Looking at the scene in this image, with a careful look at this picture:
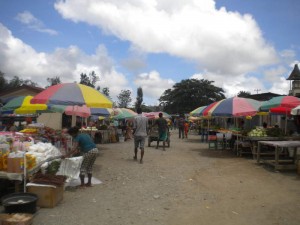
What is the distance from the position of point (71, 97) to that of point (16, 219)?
485 cm

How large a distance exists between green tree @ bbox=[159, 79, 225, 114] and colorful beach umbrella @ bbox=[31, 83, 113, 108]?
1685 inches

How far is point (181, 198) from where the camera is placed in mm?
6820

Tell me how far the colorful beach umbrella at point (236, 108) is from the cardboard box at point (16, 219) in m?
10.3

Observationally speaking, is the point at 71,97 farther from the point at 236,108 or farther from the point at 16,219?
the point at 236,108

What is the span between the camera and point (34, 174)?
6.57 metres

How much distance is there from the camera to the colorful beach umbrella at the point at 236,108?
13367mm

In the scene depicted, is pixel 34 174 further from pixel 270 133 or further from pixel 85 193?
pixel 270 133

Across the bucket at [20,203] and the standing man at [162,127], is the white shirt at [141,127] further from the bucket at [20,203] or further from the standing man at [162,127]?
the bucket at [20,203]

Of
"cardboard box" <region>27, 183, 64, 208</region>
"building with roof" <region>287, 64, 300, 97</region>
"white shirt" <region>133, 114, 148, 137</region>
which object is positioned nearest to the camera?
"cardboard box" <region>27, 183, 64, 208</region>

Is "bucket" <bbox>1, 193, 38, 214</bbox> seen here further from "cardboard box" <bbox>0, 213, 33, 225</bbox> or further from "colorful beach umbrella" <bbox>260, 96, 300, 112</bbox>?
"colorful beach umbrella" <bbox>260, 96, 300, 112</bbox>

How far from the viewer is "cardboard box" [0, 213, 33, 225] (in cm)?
464

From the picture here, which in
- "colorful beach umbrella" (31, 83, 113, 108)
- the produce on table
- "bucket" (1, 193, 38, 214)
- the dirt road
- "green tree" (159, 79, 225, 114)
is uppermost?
"green tree" (159, 79, 225, 114)

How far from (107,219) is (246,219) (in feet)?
8.16

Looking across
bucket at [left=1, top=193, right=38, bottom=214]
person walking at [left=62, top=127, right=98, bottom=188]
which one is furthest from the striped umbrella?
bucket at [left=1, top=193, right=38, bottom=214]
